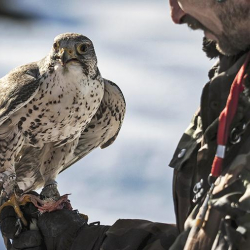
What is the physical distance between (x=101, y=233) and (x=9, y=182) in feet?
7.11

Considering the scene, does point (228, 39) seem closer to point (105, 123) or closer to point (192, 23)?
point (192, 23)

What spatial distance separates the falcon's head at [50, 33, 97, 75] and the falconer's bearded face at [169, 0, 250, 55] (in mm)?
3454

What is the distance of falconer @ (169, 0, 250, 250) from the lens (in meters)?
2.96

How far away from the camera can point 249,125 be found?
3.08m

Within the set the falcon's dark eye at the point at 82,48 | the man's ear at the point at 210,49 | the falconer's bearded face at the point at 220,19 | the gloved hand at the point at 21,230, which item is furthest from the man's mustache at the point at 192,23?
the falcon's dark eye at the point at 82,48

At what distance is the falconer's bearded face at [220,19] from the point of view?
298 cm

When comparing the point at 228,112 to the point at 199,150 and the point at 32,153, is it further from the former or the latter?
the point at 32,153

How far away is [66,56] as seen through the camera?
6660mm

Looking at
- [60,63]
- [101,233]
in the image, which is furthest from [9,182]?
[101,233]

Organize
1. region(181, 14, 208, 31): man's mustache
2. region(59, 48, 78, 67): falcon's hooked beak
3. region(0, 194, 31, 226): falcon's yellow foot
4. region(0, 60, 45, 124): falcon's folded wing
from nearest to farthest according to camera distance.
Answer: region(181, 14, 208, 31): man's mustache
region(0, 194, 31, 226): falcon's yellow foot
region(0, 60, 45, 124): falcon's folded wing
region(59, 48, 78, 67): falcon's hooked beak

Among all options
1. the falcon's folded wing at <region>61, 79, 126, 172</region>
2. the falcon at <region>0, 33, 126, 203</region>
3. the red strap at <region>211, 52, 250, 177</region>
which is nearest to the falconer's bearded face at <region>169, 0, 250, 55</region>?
the red strap at <region>211, 52, 250, 177</region>

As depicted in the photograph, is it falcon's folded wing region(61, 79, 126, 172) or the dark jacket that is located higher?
falcon's folded wing region(61, 79, 126, 172)

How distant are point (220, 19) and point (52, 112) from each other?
140 inches

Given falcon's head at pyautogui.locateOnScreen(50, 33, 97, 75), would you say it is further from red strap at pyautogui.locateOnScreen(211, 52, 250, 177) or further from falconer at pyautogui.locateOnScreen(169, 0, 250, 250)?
red strap at pyautogui.locateOnScreen(211, 52, 250, 177)
